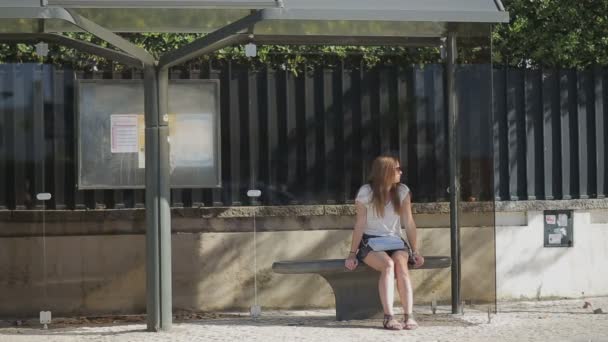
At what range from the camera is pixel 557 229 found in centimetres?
1087

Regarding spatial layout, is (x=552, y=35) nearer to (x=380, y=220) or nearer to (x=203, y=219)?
(x=380, y=220)

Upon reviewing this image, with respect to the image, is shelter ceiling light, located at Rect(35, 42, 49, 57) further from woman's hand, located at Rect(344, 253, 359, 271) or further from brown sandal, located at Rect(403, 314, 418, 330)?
brown sandal, located at Rect(403, 314, 418, 330)

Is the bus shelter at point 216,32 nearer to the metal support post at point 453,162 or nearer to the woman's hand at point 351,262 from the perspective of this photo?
the metal support post at point 453,162

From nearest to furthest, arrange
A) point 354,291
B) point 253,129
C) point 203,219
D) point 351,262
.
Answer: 1. point 351,262
2. point 354,291
3. point 203,219
4. point 253,129

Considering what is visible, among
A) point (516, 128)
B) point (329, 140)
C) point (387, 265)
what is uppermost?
point (516, 128)

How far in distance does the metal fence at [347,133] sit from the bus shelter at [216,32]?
0.27 metres

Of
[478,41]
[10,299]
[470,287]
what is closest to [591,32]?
[478,41]

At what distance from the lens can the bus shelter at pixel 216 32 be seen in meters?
8.31

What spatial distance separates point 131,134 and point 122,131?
0.08m

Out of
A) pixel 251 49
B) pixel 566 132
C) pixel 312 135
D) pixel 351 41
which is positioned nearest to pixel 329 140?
pixel 312 135

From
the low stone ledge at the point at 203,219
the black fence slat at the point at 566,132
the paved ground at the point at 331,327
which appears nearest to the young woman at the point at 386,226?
the paved ground at the point at 331,327

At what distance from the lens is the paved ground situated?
870 cm

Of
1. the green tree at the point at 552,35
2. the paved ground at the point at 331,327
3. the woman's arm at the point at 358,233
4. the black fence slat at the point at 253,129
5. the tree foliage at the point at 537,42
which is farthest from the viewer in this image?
the green tree at the point at 552,35

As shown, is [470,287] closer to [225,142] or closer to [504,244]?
[504,244]
